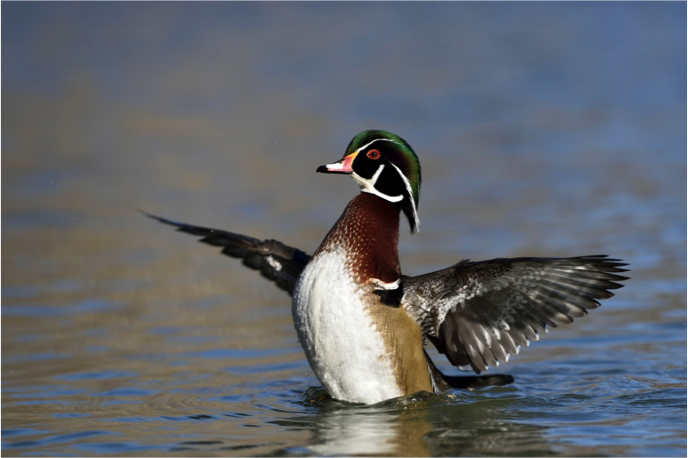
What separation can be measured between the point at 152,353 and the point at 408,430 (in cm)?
270

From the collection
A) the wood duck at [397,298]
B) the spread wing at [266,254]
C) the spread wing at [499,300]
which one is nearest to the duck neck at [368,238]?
the wood duck at [397,298]

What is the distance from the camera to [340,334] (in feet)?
20.8

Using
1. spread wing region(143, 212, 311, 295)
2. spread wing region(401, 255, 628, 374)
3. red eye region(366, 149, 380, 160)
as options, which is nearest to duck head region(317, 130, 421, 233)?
red eye region(366, 149, 380, 160)

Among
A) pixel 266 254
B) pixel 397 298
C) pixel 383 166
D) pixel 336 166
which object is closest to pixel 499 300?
pixel 397 298

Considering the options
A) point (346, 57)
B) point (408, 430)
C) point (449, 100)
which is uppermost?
point (346, 57)

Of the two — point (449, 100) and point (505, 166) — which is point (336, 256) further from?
point (449, 100)

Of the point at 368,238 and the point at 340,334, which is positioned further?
the point at 368,238

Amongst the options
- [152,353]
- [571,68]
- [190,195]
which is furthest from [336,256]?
[571,68]

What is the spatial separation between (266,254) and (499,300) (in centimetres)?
184

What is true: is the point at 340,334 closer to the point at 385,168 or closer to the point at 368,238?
the point at 368,238

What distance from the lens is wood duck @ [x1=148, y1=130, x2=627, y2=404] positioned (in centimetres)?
633

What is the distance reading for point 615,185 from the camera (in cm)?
1285

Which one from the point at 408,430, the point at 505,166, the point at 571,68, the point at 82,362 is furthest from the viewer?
the point at 571,68

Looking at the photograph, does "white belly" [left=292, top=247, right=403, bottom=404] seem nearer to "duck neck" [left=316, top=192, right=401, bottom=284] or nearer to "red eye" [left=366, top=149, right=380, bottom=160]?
"duck neck" [left=316, top=192, right=401, bottom=284]
